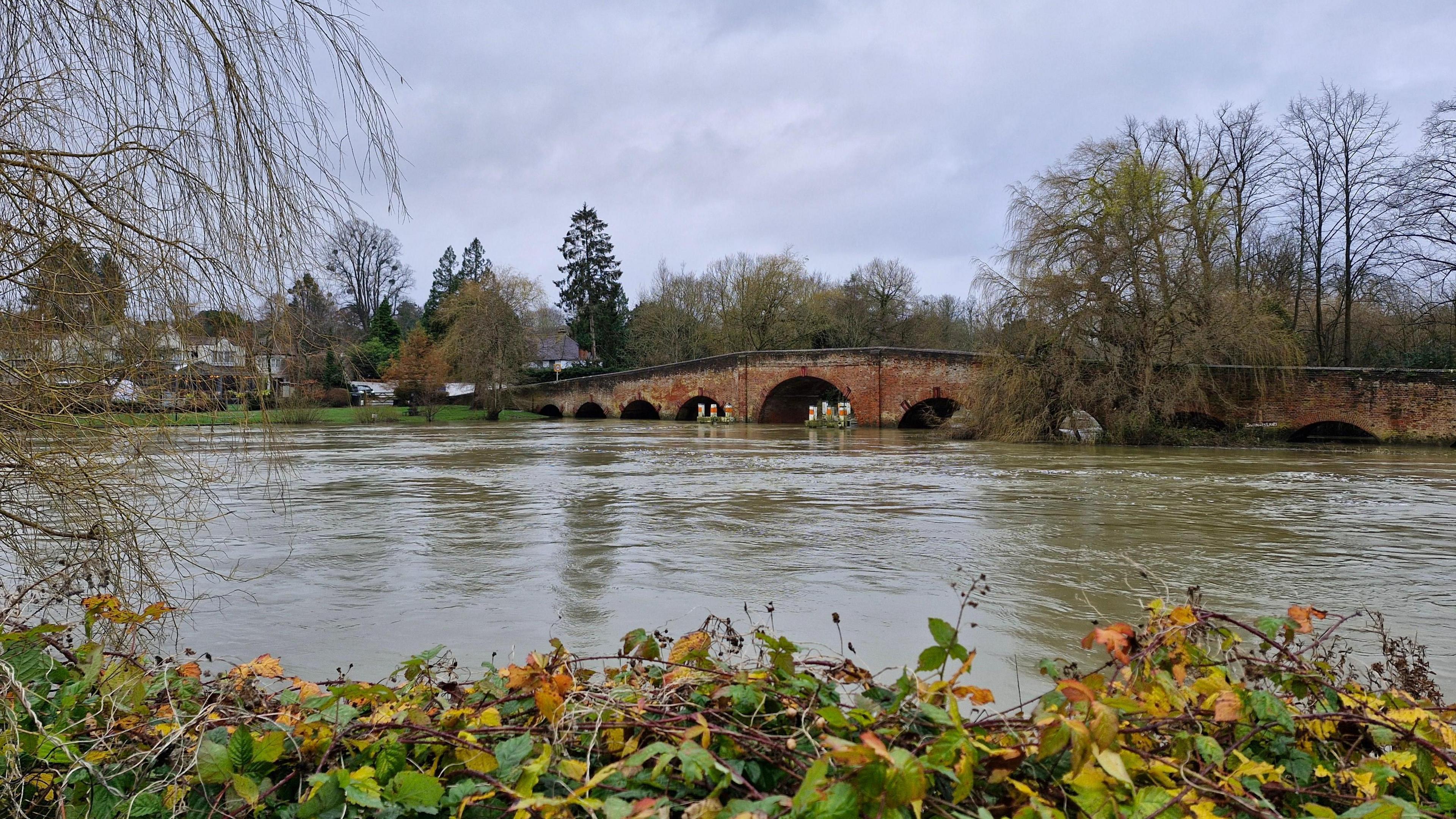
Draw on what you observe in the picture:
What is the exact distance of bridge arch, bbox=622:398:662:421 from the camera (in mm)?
36469

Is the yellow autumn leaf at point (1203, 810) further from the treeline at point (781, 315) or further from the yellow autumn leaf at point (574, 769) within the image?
the treeline at point (781, 315)

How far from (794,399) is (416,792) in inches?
1232

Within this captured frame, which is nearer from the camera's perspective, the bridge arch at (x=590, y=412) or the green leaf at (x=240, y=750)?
the green leaf at (x=240, y=750)

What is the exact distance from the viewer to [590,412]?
40.2 meters

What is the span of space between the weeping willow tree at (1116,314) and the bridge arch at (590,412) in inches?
876

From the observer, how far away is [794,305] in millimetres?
38688

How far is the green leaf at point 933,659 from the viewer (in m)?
1.60

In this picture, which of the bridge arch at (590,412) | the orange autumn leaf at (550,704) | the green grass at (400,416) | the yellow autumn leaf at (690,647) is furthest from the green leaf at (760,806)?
the bridge arch at (590,412)

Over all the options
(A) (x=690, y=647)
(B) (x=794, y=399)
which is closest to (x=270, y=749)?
(A) (x=690, y=647)

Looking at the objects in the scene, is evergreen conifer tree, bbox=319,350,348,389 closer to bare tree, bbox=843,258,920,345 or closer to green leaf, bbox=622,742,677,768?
green leaf, bbox=622,742,677,768

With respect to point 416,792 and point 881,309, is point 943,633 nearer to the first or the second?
point 416,792

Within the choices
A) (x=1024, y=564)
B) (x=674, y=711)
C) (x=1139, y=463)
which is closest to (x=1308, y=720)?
(x=674, y=711)

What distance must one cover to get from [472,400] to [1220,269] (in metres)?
28.9

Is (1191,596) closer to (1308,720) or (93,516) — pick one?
Result: (1308,720)
